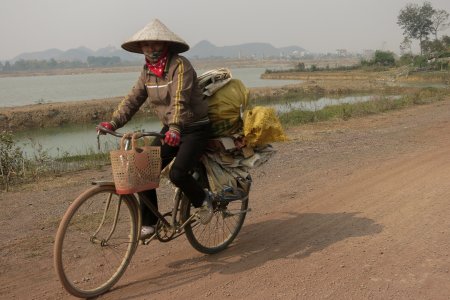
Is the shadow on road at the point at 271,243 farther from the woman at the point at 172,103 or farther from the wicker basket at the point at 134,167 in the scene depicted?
the wicker basket at the point at 134,167

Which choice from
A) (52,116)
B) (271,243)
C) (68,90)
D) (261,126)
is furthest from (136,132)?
(68,90)

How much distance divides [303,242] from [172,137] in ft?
5.82

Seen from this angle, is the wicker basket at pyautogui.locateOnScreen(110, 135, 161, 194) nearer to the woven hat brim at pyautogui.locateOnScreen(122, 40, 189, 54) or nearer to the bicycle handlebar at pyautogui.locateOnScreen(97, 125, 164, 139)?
the bicycle handlebar at pyautogui.locateOnScreen(97, 125, 164, 139)

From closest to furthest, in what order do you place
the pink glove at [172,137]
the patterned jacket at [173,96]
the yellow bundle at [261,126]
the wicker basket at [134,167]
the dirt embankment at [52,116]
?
the wicker basket at [134,167]
the pink glove at [172,137]
the patterned jacket at [173,96]
the yellow bundle at [261,126]
the dirt embankment at [52,116]

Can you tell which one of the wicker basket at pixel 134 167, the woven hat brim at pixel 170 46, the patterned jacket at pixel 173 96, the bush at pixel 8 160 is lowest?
the bush at pixel 8 160

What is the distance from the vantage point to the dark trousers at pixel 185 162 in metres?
3.66

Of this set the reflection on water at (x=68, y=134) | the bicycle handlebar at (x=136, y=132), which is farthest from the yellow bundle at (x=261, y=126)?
the reflection on water at (x=68, y=134)

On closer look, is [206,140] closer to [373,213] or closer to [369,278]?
[369,278]

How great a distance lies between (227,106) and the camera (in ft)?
13.2

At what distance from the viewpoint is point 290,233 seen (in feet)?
15.2

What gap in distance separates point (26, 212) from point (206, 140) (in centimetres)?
303

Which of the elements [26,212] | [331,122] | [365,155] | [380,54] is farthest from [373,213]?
[380,54]

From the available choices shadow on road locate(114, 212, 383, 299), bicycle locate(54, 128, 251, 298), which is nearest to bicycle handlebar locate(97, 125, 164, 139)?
bicycle locate(54, 128, 251, 298)

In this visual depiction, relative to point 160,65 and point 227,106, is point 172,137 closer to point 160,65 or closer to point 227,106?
point 160,65
